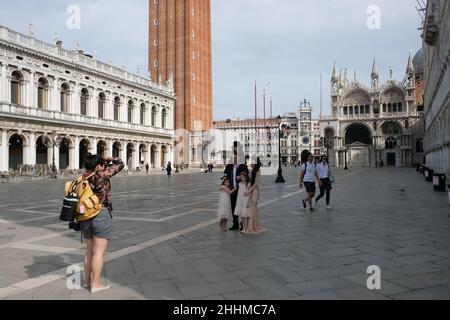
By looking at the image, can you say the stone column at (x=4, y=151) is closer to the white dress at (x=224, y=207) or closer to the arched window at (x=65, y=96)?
the arched window at (x=65, y=96)

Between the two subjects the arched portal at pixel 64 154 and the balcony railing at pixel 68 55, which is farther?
the arched portal at pixel 64 154

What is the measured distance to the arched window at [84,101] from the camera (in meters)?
42.8

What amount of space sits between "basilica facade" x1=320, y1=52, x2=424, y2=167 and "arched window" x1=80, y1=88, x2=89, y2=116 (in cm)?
4342

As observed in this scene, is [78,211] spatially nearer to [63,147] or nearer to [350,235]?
[350,235]

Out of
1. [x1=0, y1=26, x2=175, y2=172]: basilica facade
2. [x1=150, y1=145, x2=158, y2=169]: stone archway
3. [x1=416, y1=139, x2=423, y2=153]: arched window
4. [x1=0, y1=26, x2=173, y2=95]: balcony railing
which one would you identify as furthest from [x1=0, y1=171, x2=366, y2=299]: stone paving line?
[x1=416, y1=139, x2=423, y2=153]: arched window

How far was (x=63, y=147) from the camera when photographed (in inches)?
1601

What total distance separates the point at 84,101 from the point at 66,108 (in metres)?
3.23

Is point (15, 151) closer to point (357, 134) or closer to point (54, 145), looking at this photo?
point (54, 145)

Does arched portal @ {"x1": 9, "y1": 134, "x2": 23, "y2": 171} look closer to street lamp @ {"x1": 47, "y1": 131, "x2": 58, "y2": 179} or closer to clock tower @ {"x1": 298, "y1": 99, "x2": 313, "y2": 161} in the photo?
street lamp @ {"x1": 47, "y1": 131, "x2": 58, "y2": 179}

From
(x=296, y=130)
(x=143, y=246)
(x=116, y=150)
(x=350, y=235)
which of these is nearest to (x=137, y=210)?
(x=143, y=246)

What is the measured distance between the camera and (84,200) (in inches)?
171

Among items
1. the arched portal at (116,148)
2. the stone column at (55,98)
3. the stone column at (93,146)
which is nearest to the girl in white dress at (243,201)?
the stone column at (55,98)

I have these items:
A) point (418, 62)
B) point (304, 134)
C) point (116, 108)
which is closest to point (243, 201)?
point (116, 108)

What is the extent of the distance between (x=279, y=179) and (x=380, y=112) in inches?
2170
